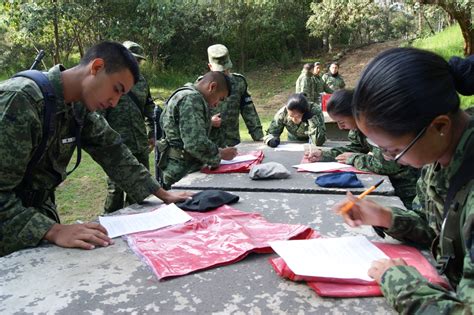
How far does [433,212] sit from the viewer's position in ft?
4.40

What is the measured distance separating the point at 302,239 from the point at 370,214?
0.26m

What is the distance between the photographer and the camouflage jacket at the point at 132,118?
3.70 metres

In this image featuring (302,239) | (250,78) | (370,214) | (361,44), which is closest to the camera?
(370,214)

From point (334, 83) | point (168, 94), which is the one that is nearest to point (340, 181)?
point (334, 83)

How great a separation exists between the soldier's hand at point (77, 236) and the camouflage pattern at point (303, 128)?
238 centimetres

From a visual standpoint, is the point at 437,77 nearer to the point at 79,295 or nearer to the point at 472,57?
the point at 472,57

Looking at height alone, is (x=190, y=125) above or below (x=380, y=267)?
above

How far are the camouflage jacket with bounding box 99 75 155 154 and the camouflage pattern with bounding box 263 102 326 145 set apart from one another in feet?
3.54

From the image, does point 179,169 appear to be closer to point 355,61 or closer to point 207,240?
point 207,240

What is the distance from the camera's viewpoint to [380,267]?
1190 mm

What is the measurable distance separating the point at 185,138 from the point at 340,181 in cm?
101

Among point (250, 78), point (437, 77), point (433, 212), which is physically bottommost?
point (250, 78)

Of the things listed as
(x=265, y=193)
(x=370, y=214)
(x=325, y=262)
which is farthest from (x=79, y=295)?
(x=265, y=193)

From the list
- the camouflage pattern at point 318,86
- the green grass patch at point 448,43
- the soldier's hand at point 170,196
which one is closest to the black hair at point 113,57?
the soldier's hand at point 170,196
